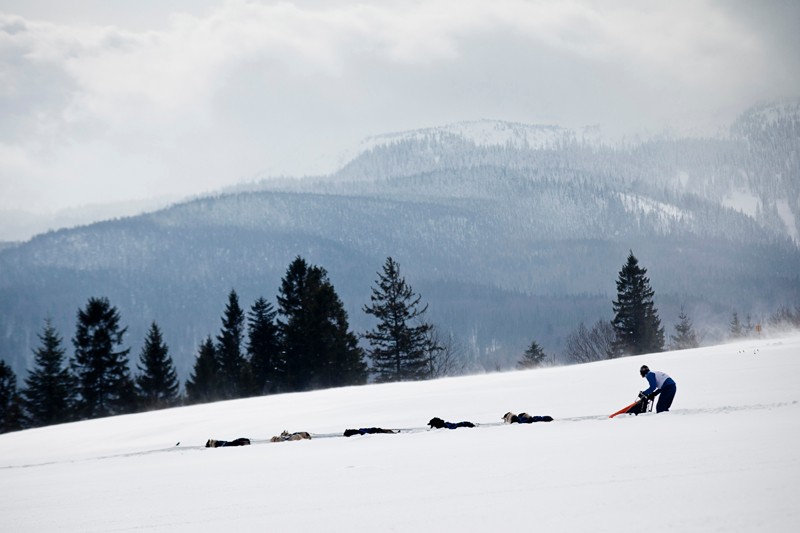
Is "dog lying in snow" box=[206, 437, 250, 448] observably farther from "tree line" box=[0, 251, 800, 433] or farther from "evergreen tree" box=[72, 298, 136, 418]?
"evergreen tree" box=[72, 298, 136, 418]

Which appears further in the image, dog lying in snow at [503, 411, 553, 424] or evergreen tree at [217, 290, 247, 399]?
evergreen tree at [217, 290, 247, 399]

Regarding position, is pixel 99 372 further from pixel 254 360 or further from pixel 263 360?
pixel 263 360

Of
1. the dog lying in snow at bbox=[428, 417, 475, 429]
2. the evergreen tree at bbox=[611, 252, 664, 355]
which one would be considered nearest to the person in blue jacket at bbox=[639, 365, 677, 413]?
the dog lying in snow at bbox=[428, 417, 475, 429]

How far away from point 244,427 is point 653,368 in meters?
15.1

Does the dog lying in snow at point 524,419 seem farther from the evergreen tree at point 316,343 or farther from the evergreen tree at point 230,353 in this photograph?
the evergreen tree at point 230,353

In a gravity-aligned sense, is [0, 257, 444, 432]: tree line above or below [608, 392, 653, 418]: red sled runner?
above

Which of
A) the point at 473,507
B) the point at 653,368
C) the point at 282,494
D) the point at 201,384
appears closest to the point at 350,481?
the point at 282,494

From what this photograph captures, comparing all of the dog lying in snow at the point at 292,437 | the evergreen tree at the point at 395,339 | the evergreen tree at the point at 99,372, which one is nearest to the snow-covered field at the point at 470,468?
the dog lying in snow at the point at 292,437

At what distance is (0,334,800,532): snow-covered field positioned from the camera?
959 cm

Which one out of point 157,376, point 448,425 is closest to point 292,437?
point 448,425

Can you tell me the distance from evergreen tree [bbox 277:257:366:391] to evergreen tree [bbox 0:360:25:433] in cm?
2171

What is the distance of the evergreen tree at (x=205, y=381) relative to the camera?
6768 cm

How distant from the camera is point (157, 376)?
66.1 meters

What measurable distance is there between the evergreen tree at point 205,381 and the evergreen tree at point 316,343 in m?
10.8
